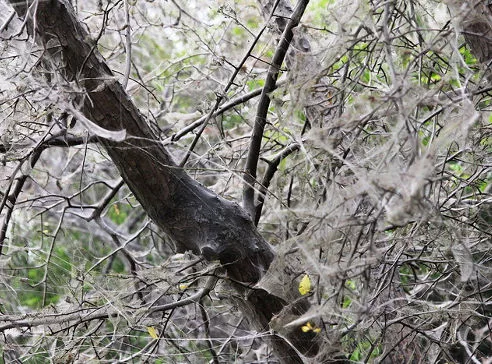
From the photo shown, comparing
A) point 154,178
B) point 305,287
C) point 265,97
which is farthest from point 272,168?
point 305,287

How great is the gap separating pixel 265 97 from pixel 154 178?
61 centimetres

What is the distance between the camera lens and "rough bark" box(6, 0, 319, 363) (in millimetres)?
2717

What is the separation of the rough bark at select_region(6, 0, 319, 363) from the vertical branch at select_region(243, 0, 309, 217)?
0.63 ft

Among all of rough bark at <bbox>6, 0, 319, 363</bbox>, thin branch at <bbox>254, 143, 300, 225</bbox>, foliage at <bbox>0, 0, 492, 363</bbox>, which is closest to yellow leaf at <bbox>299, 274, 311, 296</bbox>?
foliage at <bbox>0, 0, 492, 363</bbox>

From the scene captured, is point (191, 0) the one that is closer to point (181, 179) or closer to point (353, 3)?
point (181, 179)

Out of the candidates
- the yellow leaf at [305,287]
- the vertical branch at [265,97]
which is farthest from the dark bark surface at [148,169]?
the yellow leaf at [305,287]

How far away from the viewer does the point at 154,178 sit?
9.50 feet

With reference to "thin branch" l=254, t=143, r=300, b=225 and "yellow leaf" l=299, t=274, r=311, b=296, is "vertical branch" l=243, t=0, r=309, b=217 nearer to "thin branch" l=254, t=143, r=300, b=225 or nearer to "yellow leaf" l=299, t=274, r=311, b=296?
"thin branch" l=254, t=143, r=300, b=225

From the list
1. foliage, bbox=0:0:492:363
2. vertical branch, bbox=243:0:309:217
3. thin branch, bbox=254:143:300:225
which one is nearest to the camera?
foliage, bbox=0:0:492:363

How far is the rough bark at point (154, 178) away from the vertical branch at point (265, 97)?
19 cm

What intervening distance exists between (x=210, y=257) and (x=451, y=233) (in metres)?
1.02

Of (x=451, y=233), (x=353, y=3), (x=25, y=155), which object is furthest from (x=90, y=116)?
(x=451, y=233)

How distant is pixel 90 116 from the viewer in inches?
109

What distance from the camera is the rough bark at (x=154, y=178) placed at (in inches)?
107
